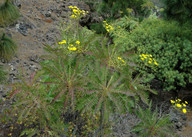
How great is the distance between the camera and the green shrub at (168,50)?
13.0ft

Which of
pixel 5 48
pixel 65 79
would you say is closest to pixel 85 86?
pixel 65 79

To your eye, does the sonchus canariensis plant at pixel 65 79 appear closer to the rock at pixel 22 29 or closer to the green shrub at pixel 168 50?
the green shrub at pixel 168 50

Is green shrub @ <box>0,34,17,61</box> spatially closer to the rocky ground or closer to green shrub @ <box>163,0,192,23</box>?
the rocky ground

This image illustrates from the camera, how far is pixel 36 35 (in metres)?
5.02

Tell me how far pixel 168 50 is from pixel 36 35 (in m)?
3.81

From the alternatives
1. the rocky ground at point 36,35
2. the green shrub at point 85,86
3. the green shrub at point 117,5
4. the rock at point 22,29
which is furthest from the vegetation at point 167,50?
the rock at point 22,29

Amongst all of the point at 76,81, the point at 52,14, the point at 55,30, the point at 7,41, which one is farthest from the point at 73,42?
the point at 52,14

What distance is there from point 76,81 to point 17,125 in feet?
5.02

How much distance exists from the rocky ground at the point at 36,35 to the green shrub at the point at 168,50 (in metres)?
0.98

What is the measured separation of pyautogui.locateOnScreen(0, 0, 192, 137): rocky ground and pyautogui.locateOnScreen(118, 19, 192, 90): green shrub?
976 mm

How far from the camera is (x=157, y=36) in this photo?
454 centimetres

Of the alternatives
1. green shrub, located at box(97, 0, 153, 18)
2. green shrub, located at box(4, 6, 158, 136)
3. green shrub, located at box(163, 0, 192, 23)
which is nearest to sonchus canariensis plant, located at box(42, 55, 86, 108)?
green shrub, located at box(4, 6, 158, 136)

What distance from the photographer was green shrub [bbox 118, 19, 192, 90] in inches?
156

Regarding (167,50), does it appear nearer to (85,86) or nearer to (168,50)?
(168,50)
